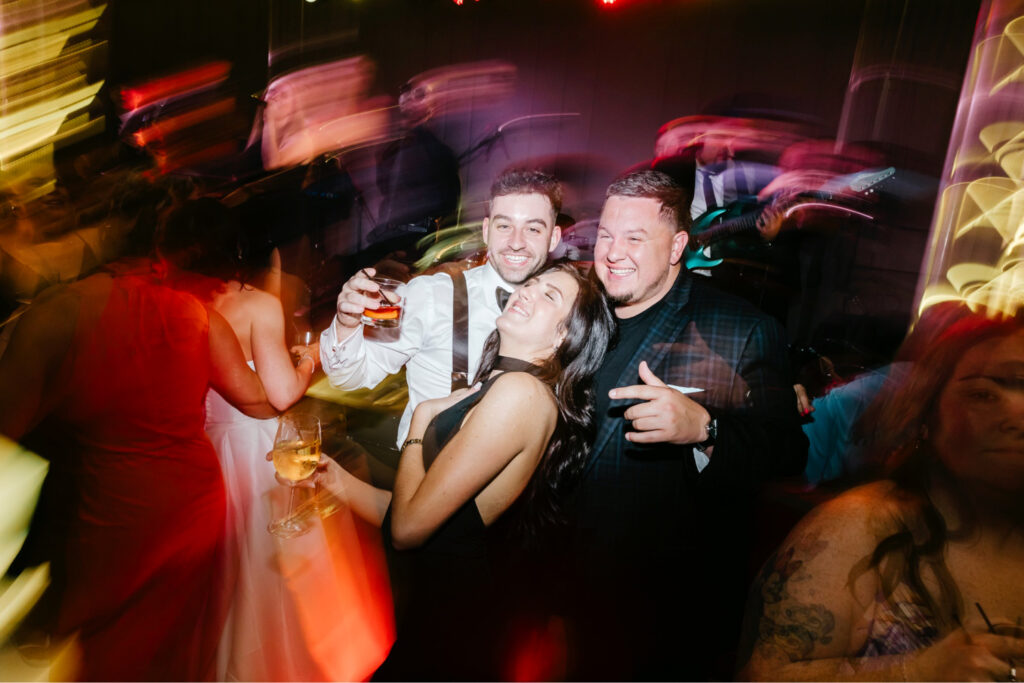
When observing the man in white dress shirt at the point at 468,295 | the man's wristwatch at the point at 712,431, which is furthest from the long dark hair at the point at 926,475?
the man in white dress shirt at the point at 468,295

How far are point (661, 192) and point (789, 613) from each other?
4.13ft

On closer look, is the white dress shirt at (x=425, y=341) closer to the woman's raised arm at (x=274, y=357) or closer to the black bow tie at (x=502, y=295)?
the black bow tie at (x=502, y=295)

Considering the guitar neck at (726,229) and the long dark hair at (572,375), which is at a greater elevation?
the guitar neck at (726,229)

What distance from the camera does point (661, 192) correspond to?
154 centimetres

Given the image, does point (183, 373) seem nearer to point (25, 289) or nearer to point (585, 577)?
point (25, 289)

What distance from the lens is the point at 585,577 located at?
174cm

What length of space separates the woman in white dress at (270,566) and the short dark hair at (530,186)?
868mm

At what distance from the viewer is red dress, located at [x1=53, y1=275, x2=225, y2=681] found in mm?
1615

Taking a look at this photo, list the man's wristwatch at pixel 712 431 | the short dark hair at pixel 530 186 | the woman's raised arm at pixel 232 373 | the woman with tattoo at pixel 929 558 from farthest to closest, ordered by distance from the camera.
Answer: the woman's raised arm at pixel 232 373, the short dark hair at pixel 530 186, the man's wristwatch at pixel 712 431, the woman with tattoo at pixel 929 558

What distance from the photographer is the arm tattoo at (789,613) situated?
4.11 ft

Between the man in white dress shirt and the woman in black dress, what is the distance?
6 cm

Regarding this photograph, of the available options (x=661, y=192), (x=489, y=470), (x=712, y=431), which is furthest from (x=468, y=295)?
(x=712, y=431)

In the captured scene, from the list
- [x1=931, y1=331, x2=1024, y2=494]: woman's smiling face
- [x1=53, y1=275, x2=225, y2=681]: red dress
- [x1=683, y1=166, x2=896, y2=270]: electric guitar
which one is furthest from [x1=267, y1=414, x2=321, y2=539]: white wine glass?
[x1=931, y1=331, x2=1024, y2=494]: woman's smiling face

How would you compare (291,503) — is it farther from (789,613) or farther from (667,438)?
(789,613)
